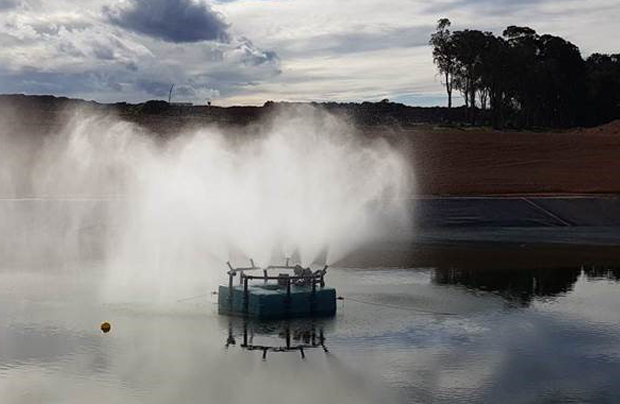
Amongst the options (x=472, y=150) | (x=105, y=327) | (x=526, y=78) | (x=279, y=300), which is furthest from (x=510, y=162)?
(x=105, y=327)

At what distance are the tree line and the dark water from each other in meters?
123

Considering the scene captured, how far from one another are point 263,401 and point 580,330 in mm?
14845

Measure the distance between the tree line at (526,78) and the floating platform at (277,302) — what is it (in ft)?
424

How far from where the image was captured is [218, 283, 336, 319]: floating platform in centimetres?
3581

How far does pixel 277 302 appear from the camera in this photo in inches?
Answer: 1412

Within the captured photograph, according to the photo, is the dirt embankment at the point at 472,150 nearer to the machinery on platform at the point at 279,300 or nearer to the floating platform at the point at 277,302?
the machinery on platform at the point at 279,300

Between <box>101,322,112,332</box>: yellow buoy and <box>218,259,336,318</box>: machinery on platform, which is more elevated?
<box>218,259,336,318</box>: machinery on platform

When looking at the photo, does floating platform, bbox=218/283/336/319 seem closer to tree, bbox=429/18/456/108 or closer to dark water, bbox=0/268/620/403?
dark water, bbox=0/268/620/403

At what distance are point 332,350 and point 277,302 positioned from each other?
570 centimetres

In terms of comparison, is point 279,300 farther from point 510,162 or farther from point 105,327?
point 510,162

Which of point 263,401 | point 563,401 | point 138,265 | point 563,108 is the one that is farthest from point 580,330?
point 563,108

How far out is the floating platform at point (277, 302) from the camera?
3581 cm

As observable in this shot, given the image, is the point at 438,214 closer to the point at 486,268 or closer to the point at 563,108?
the point at 486,268

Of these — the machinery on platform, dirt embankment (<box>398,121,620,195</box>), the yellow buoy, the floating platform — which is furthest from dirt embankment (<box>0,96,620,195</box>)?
the yellow buoy
